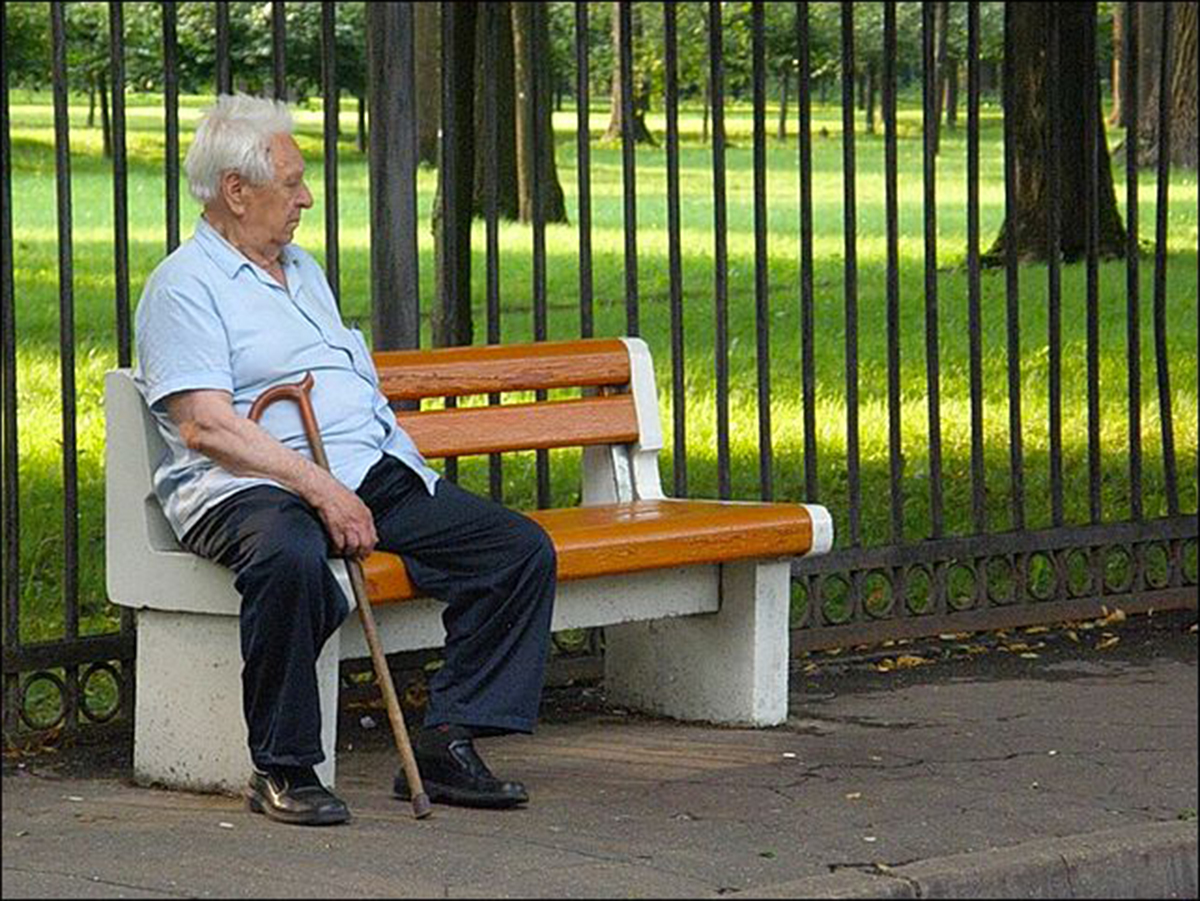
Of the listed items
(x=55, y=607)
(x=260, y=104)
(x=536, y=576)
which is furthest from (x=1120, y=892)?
(x=55, y=607)

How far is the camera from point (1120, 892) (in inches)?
216

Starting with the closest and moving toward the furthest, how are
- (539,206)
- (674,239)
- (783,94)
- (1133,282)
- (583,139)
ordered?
(539,206)
(583,139)
(674,239)
(1133,282)
(783,94)

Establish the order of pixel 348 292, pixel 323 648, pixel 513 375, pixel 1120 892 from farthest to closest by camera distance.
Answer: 1. pixel 348 292
2. pixel 513 375
3. pixel 323 648
4. pixel 1120 892

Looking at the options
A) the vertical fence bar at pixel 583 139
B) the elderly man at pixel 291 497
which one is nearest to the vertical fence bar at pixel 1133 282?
the vertical fence bar at pixel 583 139

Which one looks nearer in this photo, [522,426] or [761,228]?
[522,426]

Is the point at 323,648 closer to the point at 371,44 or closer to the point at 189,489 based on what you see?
the point at 189,489

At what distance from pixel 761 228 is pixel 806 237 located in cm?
15

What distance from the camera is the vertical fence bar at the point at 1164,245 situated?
332 inches

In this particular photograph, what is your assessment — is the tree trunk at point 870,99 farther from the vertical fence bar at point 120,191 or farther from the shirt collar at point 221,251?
the shirt collar at point 221,251

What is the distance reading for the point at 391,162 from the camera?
723cm

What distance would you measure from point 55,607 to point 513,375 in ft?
7.56

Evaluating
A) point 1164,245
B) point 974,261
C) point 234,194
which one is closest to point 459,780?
point 234,194

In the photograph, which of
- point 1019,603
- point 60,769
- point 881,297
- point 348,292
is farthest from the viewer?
point 881,297

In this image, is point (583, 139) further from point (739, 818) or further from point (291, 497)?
point (739, 818)
